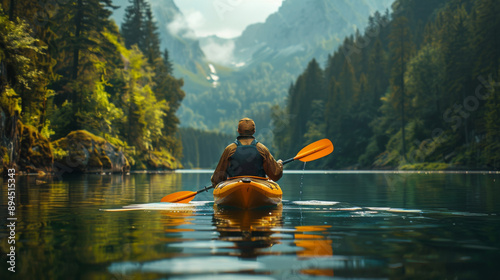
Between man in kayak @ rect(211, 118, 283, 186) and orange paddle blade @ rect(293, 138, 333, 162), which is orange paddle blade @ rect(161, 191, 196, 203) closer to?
man in kayak @ rect(211, 118, 283, 186)

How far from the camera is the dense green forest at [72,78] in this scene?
35009mm

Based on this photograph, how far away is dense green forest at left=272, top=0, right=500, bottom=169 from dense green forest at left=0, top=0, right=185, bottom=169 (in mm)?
25078

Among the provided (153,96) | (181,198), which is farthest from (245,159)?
(153,96)

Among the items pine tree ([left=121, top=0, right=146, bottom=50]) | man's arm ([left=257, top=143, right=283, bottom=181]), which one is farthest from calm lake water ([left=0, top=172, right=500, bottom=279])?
pine tree ([left=121, top=0, right=146, bottom=50])

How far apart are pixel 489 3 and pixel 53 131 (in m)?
50.0

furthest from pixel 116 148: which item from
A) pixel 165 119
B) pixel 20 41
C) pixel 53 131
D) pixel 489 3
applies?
pixel 489 3

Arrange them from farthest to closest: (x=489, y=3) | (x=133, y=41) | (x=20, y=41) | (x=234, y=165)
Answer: (x=133, y=41), (x=489, y=3), (x=20, y=41), (x=234, y=165)

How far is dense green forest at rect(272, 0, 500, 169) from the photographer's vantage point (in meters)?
61.2

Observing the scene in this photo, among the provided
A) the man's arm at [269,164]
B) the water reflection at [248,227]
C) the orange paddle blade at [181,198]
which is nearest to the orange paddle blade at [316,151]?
the man's arm at [269,164]

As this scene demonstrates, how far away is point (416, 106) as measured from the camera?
7494 cm

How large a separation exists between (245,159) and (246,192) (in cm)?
99

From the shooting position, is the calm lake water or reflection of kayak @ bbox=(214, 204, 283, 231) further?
reflection of kayak @ bbox=(214, 204, 283, 231)

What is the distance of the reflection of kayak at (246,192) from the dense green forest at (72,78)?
23.6 m

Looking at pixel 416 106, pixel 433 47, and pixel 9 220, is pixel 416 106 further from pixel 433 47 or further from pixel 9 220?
pixel 9 220
